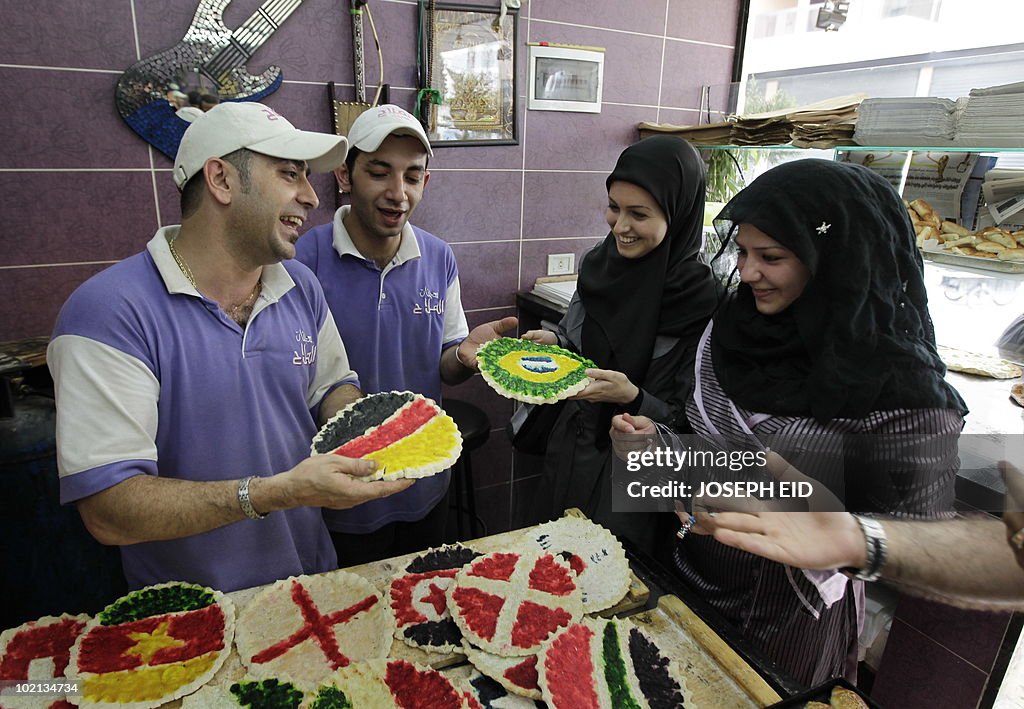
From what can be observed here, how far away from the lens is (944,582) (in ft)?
3.72

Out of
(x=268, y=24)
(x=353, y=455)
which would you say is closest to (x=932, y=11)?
(x=268, y=24)

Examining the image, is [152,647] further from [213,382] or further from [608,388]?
[608,388]

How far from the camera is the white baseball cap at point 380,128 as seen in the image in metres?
2.04

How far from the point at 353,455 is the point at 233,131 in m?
0.91

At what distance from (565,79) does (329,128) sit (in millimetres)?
1305

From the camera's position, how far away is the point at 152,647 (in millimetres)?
1414

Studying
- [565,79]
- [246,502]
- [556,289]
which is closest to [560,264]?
[556,289]

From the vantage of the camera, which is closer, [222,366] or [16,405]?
[222,366]

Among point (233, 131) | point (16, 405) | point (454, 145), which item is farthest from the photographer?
point (454, 145)

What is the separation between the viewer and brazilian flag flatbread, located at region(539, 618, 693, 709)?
1.32m

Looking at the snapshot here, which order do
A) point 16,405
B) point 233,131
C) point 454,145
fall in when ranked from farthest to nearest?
point 454,145 → point 16,405 → point 233,131

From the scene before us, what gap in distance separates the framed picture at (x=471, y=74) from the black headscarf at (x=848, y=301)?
1809mm

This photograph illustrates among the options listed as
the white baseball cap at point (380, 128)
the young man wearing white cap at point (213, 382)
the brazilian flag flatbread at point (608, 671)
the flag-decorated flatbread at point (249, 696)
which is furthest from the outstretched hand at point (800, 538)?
the white baseball cap at point (380, 128)

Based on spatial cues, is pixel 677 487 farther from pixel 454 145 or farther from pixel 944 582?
pixel 454 145
